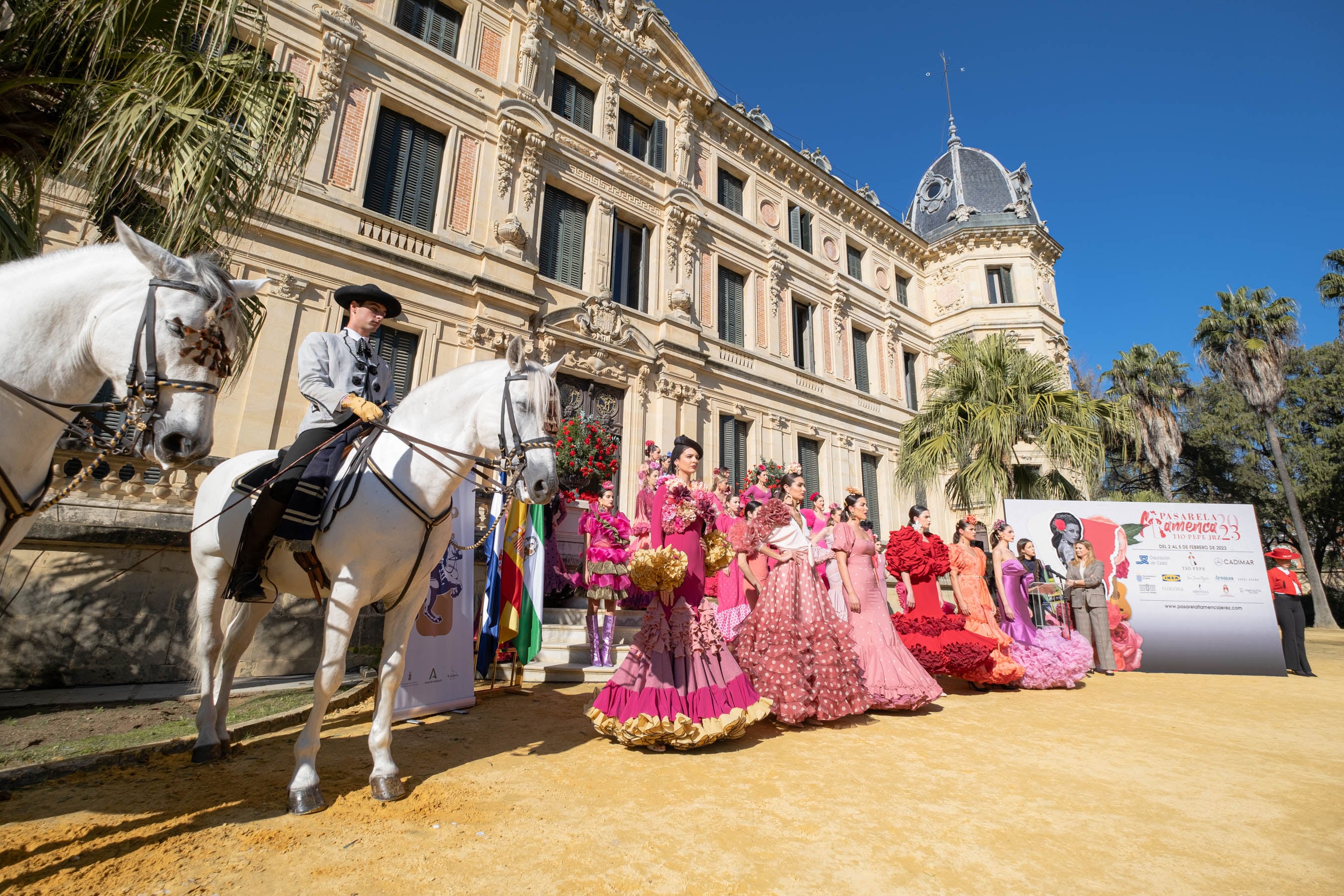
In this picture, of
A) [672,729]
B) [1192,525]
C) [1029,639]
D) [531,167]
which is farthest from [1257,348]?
[672,729]

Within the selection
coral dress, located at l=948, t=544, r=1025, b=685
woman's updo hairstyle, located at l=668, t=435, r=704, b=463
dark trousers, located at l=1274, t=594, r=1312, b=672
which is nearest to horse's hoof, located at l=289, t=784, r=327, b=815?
woman's updo hairstyle, located at l=668, t=435, r=704, b=463

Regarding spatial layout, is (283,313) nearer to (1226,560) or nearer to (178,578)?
(178,578)

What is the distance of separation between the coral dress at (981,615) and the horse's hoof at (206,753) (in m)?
7.54

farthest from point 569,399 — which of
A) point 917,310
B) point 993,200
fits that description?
point 993,200

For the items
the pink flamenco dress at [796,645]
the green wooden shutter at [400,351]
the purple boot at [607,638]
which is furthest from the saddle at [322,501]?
the green wooden shutter at [400,351]

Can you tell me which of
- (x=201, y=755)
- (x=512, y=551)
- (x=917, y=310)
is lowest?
(x=201, y=755)

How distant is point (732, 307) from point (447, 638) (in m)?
15.4

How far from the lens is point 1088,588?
9.59 m

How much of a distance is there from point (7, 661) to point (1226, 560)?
16.8 m

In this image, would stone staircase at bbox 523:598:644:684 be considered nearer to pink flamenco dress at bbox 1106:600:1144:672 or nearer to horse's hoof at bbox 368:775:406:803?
horse's hoof at bbox 368:775:406:803

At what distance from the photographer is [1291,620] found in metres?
9.79

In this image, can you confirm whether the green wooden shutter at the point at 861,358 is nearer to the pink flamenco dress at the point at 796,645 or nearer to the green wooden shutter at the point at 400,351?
the green wooden shutter at the point at 400,351

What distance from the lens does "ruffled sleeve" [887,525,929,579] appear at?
7.08m

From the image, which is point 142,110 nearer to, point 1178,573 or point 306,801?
point 306,801
